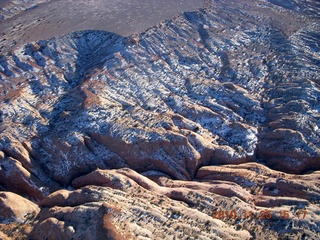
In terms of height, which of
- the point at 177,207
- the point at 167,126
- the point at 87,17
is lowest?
the point at 177,207

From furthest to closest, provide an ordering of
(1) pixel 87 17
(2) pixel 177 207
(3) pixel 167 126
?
1. (1) pixel 87 17
2. (3) pixel 167 126
3. (2) pixel 177 207

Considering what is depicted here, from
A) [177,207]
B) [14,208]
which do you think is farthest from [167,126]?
[14,208]

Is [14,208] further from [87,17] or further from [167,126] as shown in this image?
[87,17]

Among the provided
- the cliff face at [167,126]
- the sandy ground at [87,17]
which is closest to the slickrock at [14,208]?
the cliff face at [167,126]

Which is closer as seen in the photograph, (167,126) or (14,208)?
(14,208)

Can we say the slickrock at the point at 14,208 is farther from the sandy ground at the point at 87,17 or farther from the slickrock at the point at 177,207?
the sandy ground at the point at 87,17

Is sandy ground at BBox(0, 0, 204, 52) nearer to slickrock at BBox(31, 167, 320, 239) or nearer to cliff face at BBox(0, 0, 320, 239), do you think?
cliff face at BBox(0, 0, 320, 239)

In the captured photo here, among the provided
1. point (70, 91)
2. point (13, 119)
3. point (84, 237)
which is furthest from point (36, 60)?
point (84, 237)
